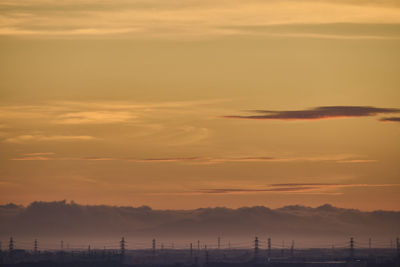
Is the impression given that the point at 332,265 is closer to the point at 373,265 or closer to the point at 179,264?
the point at 373,265

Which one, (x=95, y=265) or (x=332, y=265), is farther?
(x=332, y=265)

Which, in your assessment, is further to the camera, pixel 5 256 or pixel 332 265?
pixel 5 256

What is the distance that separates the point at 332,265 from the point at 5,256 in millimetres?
50249

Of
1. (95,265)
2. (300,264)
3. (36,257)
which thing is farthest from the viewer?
(36,257)

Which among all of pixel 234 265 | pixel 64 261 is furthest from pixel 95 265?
pixel 234 265

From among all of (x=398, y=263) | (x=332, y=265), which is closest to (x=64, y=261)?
(x=332, y=265)

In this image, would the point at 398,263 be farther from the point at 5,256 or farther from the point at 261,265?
the point at 5,256

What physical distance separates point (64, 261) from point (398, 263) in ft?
151

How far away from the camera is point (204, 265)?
131 m

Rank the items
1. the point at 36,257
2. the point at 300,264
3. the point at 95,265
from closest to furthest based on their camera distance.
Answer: the point at 95,265 < the point at 300,264 < the point at 36,257

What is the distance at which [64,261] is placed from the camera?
131375mm

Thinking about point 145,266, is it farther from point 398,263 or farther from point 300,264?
point 398,263

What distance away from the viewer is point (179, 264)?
134375 mm

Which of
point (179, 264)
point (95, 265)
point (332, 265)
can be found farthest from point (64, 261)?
point (332, 265)
